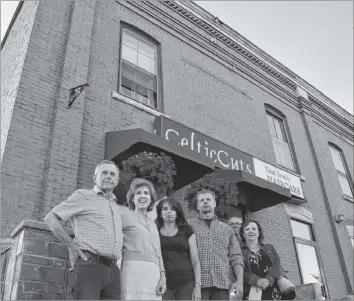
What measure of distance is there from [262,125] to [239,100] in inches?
38.5

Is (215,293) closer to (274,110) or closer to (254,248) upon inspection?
(254,248)

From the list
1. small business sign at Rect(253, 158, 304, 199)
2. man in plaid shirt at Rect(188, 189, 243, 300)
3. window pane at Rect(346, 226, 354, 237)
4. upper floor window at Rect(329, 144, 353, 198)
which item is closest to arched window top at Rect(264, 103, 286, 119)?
small business sign at Rect(253, 158, 304, 199)

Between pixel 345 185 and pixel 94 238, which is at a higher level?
pixel 345 185

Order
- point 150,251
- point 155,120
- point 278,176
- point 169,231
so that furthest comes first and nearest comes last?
point 278,176 < point 155,120 < point 169,231 < point 150,251

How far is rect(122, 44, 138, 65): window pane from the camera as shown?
7452mm

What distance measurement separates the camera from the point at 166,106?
7.24 metres

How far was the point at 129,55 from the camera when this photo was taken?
7535 mm

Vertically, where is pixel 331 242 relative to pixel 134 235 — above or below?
above

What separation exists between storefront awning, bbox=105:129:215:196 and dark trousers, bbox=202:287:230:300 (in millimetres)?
2184

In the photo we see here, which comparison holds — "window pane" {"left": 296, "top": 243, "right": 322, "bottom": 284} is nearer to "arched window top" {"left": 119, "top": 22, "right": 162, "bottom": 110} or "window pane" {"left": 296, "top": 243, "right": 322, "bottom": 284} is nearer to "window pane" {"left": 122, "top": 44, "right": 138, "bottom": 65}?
"arched window top" {"left": 119, "top": 22, "right": 162, "bottom": 110}

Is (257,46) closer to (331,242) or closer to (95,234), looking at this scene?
(331,242)

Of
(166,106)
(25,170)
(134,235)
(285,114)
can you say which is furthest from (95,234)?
(285,114)

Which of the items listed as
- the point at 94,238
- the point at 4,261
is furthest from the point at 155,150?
the point at 94,238

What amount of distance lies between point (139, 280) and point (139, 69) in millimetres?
5524
